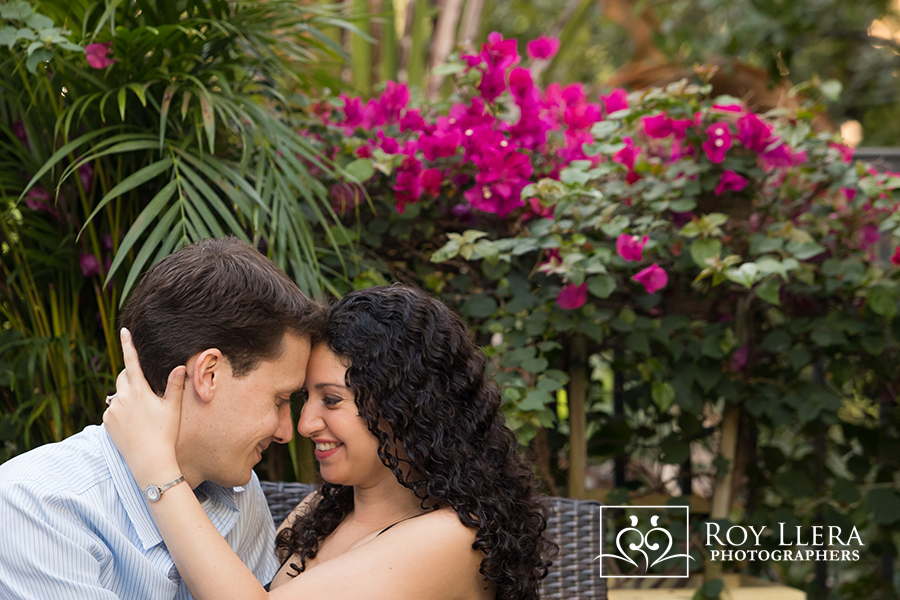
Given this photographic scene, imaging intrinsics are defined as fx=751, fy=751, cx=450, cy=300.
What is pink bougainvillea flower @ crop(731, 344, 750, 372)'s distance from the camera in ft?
7.04

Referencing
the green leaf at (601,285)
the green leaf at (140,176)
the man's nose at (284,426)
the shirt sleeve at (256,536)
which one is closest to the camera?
the man's nose at (284,426)

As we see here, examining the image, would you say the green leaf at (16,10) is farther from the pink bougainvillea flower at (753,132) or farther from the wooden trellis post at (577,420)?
the pink bougainvillea flower at (753,132)

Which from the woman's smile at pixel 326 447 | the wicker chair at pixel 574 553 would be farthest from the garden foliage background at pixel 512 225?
the woman's smile at pixel 326 447

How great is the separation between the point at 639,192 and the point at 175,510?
1.45m

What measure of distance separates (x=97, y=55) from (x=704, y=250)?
146cm

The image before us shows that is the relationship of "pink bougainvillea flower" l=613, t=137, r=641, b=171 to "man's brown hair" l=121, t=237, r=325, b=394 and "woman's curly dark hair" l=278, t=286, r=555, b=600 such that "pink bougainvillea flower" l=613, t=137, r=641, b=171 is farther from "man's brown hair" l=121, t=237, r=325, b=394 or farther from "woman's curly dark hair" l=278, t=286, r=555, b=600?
"man's brown hair" l=121, t=237, r=325, b=394

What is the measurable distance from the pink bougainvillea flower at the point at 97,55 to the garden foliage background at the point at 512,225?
10 millimetres

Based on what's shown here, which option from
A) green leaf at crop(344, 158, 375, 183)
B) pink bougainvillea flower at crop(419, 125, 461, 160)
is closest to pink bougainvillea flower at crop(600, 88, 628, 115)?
pink bougainvillea flower at crop(419, 125, 461, 160)

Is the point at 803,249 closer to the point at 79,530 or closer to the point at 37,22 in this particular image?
the point at 79,530

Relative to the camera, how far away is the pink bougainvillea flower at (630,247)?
184cm

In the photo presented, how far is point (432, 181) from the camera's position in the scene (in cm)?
195

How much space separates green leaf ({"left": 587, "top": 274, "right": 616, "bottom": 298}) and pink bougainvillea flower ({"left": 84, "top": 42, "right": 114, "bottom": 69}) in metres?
1.20

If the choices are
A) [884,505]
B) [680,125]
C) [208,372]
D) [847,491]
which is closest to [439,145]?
[680,125]

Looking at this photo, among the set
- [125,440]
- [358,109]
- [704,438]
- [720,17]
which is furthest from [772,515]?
[720,17]
